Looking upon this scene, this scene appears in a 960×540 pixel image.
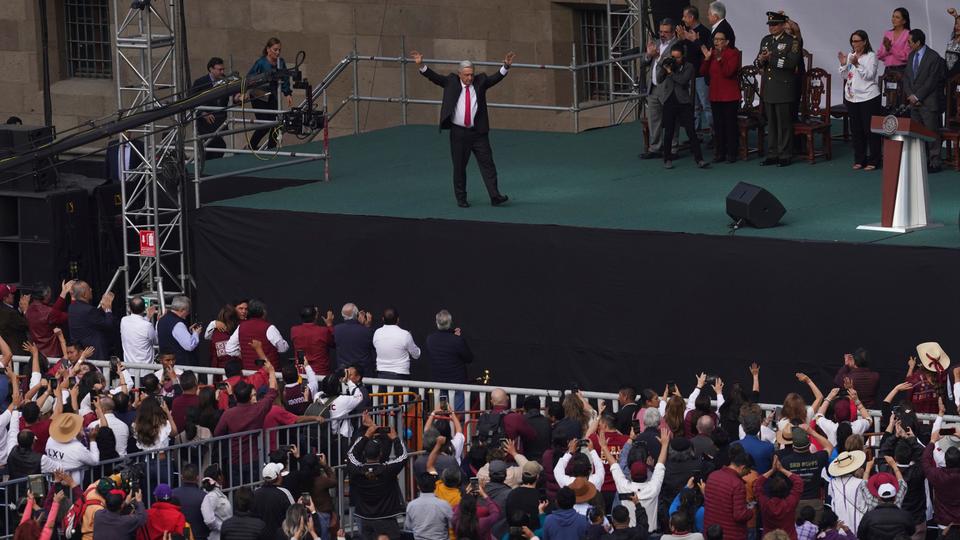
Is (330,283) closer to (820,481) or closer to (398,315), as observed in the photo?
(398,315)

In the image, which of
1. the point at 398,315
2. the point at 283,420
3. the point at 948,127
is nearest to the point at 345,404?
the point at 283,420

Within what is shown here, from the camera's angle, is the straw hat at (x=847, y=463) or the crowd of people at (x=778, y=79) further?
the crowd of people at (x=778, y=79)

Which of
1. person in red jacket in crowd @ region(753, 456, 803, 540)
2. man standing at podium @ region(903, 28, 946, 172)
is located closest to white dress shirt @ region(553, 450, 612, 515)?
person in red jacket in crowd @ region(753, 456, 803, 540)

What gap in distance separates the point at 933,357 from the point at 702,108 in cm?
690

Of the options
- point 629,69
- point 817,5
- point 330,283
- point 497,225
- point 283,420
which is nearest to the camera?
point 283,420

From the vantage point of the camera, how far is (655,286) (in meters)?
17.8

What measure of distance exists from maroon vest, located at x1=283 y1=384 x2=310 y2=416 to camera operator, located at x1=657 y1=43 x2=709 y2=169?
6.69 metres

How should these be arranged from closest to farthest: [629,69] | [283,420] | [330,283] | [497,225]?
[283,420] < [497,225] < [330,283] < [629,69]

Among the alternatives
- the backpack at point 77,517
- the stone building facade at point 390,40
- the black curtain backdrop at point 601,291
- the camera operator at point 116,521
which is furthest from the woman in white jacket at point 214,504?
the stone building facade at point 390,40

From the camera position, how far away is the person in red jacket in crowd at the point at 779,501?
42.5ft

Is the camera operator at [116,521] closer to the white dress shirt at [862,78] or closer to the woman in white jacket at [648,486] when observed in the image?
the woman in white jacket at [648,486]

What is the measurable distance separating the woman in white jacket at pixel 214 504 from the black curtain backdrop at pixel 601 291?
572 cm

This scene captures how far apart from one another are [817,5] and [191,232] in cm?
806

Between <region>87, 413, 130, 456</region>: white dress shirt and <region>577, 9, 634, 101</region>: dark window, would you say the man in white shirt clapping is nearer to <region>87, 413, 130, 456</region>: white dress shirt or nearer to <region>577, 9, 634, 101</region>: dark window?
<region>87, 413, 130, 456</region>: white dress shirt
